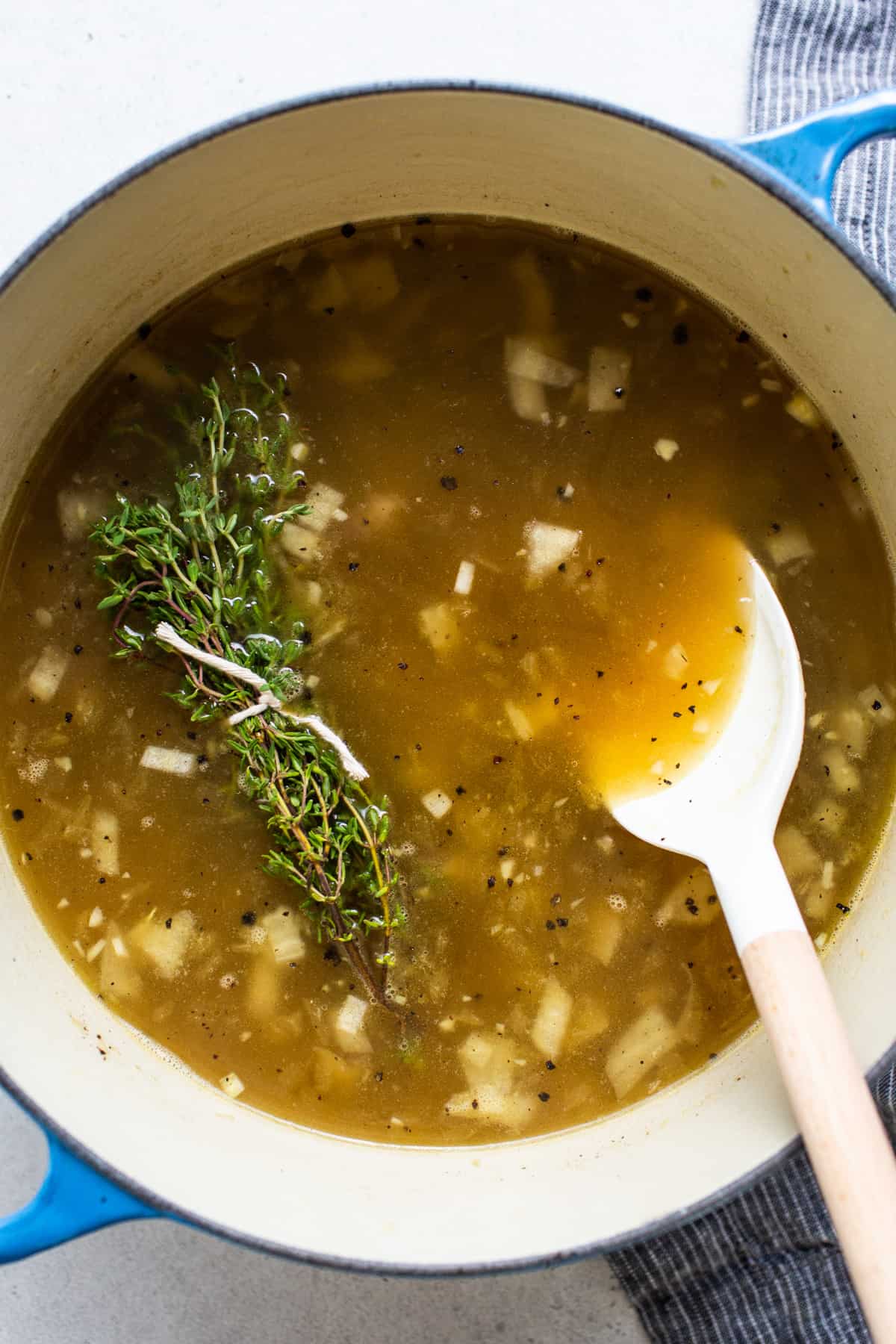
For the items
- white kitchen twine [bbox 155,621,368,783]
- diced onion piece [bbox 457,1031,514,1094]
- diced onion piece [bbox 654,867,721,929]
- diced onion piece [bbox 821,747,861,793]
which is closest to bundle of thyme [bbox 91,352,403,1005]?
white kitchen twine [bbox 155,621,368,783]

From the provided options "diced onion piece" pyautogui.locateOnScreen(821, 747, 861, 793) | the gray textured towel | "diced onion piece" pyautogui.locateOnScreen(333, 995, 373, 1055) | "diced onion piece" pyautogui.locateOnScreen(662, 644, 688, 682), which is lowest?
"diced onion piece" pyautogui.locateOnScreen(333, 995, 373, 1055)

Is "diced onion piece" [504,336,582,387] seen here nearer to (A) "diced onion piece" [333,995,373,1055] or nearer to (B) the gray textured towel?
(B) the gray textured towel

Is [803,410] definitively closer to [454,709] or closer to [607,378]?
[607,378]

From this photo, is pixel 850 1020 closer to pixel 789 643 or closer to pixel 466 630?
pixel 789 643

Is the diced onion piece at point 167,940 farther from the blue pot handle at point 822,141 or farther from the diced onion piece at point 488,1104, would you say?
the blue pot handle at point 822,141

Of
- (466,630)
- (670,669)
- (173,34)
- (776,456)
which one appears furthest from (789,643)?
(173,34)

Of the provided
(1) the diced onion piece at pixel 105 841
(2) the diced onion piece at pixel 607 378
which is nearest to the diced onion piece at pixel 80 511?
(1) the diced onion piece at pixel 105 841

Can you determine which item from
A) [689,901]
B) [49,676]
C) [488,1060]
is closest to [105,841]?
[49,676]

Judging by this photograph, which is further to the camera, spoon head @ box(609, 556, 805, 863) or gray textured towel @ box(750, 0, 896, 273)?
gray textured towel @ box(750, 0, 896, 273)
